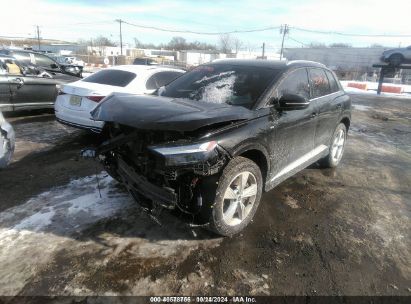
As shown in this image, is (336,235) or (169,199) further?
(336,235)

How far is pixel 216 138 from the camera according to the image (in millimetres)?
3084

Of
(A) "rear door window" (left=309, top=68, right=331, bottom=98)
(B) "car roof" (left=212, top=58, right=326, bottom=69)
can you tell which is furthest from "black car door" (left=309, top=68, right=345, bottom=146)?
(B) "car roof" (left=212, top=58, right=326, bottom=69)

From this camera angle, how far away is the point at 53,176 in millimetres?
4945

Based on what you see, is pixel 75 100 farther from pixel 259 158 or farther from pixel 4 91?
pixel 259 158

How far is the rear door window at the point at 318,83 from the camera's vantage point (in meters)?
4.87

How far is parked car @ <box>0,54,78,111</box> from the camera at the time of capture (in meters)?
8.14

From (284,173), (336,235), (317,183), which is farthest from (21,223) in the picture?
(317,183)

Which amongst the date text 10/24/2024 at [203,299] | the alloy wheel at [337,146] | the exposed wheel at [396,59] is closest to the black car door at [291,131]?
the alloy wheel at [337,146]

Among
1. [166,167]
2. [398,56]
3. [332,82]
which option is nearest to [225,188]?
[166,167]

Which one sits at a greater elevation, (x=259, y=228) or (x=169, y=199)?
(x=169, y=199)

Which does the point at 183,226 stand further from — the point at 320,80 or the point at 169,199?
the point at 320,80

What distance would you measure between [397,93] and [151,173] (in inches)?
895

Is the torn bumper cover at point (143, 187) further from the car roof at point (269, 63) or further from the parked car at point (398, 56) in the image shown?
the parked car at point (398, 56)

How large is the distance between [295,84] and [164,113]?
6.69ft
